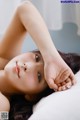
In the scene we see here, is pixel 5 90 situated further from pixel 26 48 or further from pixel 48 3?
pixel 48 3

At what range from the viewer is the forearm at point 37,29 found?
1.25 meters

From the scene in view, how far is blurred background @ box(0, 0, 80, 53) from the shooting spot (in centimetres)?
179

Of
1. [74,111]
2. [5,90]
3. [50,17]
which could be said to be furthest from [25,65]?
[50,17]

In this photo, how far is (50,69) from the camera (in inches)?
46.3

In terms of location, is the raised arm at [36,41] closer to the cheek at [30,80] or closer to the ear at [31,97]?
the cheek at [30,80]

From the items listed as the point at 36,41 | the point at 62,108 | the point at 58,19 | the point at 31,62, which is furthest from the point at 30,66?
the point at 58,19

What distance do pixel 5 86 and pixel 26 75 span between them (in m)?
0.17

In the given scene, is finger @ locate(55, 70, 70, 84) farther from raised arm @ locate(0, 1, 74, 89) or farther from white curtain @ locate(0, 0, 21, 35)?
white curtain @ locate(0, 0, 21, 35)

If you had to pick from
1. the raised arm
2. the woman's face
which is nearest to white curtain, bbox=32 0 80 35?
the raised arm

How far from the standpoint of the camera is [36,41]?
4.33 feet

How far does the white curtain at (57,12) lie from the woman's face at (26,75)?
601mm

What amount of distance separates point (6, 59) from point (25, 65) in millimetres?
315

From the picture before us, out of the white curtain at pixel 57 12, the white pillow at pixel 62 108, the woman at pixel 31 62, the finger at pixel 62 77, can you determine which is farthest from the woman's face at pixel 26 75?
the white curtain at pixel 57 12

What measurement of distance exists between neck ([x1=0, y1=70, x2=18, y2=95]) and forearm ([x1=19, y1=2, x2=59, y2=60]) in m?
0.24
